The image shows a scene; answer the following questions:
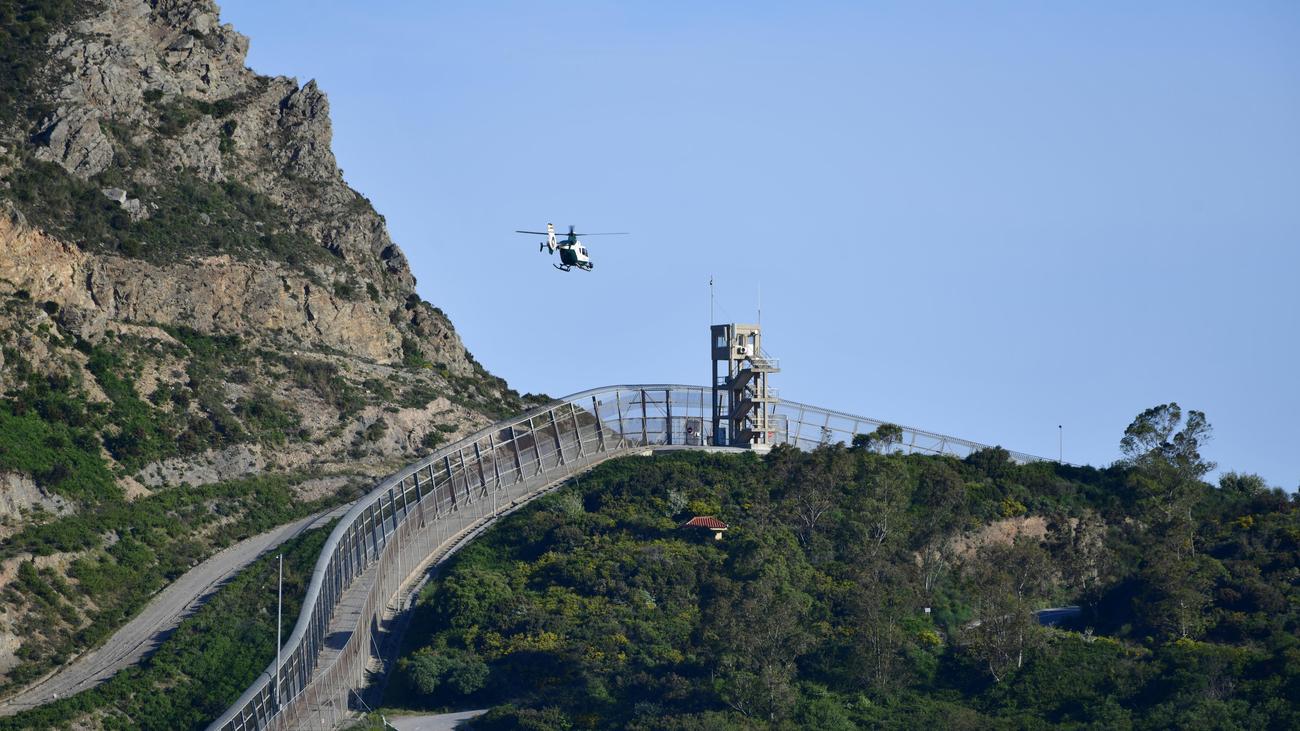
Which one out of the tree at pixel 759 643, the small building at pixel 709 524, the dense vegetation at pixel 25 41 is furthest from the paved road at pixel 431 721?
the dense vegetation at pixel 25 41

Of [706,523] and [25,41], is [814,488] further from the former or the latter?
[25,41]

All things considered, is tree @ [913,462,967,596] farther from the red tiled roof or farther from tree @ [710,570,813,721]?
tree @ [710,570,813,721]

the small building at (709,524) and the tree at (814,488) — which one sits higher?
the tree at (814,488)

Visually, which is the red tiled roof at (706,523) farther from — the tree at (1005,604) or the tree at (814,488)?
the tree at (1005,604)

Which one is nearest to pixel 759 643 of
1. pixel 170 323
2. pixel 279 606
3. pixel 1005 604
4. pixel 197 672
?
pixel 1005 604

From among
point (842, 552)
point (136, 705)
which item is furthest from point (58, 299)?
point (842, 552)
